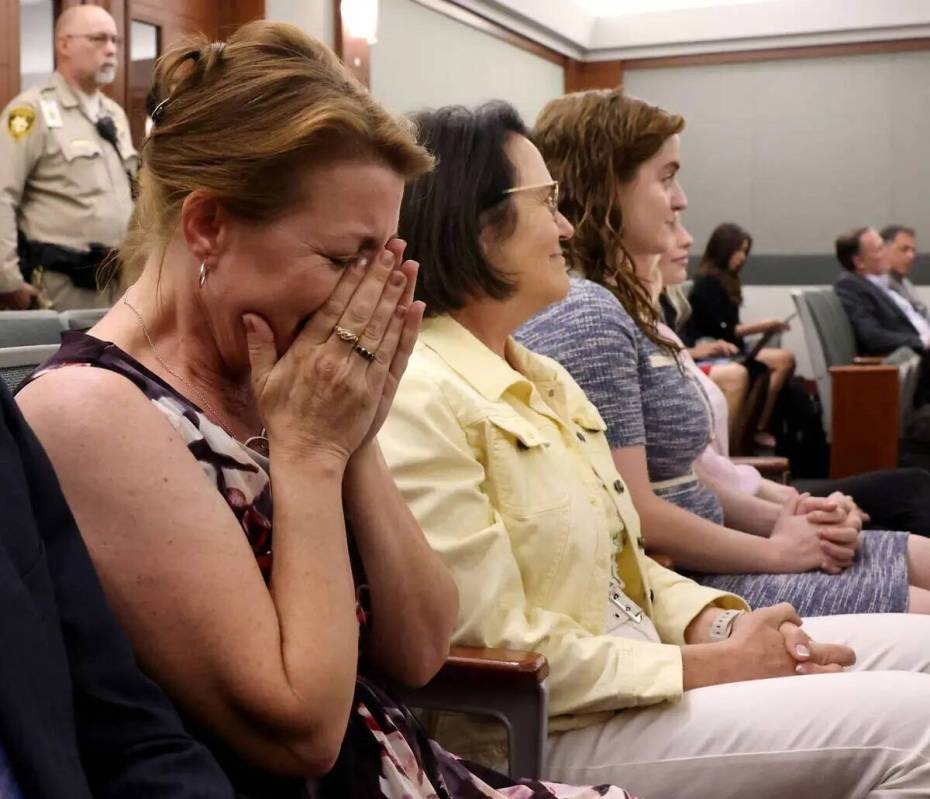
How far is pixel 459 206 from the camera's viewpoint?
5.86ft

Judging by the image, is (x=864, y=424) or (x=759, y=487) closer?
(x=759, y=487)

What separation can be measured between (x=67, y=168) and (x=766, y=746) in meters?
3.43

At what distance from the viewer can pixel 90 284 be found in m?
4.23

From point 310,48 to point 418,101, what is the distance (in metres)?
6.18

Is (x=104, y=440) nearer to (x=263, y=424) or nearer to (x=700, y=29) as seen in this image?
(x=263, y=424)

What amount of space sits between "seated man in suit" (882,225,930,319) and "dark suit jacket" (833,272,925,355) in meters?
0.98

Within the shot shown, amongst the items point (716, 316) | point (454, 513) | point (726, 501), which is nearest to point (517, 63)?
point (716, 316)

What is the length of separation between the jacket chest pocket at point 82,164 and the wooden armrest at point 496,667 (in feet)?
10.6

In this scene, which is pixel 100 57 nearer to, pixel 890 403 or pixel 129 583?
pixel 890 403

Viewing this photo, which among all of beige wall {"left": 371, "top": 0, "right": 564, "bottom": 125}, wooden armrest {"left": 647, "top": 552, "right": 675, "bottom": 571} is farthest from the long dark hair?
wooden armrest {"left": 647, "top": 552, "right": 675, "bottom": 571}

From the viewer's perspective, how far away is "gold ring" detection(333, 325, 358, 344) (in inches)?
44.6

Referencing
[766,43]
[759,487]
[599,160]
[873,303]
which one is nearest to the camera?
[599,160]

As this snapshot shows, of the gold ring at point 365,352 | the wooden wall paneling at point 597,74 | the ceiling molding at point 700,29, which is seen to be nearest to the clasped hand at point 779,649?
the gold ring at point 365,352

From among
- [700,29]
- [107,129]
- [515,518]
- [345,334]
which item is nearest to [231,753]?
[345,334]
